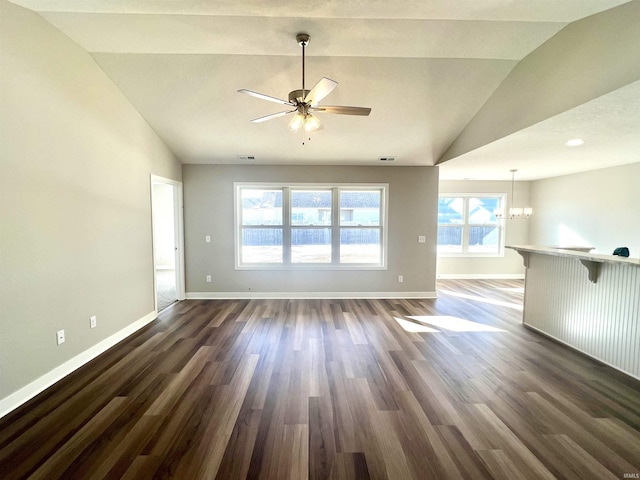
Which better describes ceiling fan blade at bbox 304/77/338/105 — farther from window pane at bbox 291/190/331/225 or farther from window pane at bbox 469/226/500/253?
window pane at bbox 469/226/500/253

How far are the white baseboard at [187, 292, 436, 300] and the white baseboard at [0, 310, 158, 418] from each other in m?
1.52

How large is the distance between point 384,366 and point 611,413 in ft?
5.59

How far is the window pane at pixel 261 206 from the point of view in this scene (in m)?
5.23

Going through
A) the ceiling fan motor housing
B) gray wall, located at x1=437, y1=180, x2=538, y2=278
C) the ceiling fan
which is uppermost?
the ceiling fan motor housing

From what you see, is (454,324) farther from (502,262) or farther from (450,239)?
(502,262)

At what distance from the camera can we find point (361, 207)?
5273 mm

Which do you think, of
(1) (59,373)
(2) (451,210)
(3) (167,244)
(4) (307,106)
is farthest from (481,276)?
(3) (167,244)

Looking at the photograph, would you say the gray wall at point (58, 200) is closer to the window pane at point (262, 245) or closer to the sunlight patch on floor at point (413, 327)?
the window pane at point (262, 245)

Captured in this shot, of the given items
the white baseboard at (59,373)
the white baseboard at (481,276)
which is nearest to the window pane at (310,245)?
the white baseboard at (59,373)

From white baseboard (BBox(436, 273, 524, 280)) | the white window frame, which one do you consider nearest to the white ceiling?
the white window frame

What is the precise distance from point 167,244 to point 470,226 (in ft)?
29.3

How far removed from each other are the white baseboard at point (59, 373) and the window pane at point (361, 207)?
383 centimetres

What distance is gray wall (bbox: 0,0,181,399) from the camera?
206cm

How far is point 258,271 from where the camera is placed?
514cm
